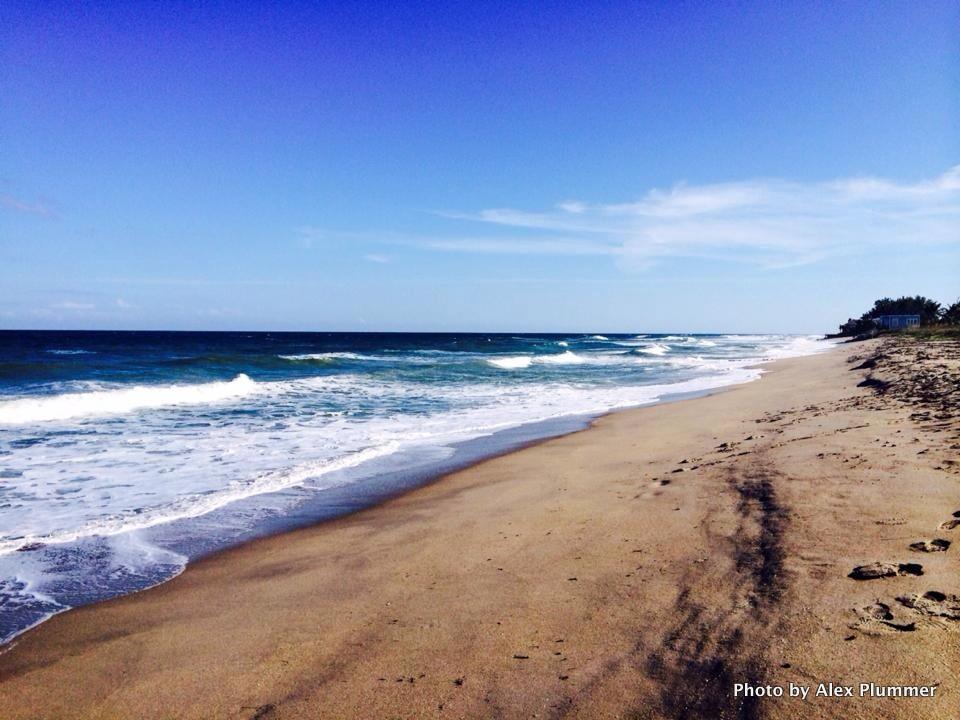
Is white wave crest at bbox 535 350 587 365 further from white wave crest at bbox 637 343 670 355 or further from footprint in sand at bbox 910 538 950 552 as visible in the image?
footprint in sand at bbox 910 538 950 552

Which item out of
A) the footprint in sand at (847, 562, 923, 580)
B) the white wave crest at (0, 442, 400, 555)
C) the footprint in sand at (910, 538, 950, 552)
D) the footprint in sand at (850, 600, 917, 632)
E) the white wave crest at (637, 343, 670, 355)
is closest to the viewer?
the footprint in sand at (850, 600, 917, 632)

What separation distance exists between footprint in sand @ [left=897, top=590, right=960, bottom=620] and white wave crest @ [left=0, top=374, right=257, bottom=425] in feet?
61.9

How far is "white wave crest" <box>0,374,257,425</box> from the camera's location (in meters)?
16.7

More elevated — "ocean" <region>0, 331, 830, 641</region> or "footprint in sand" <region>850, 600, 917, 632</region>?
"footprint in sand" <region>850, 600, 917, 632</region>

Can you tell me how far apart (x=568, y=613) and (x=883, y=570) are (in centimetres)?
212

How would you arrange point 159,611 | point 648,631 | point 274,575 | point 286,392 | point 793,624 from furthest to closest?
point 286,392, point 274,575, point 159,611, point 648,631, point 793,624

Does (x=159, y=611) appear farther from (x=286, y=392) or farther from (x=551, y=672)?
(x=286, y=392)

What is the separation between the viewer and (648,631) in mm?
3604

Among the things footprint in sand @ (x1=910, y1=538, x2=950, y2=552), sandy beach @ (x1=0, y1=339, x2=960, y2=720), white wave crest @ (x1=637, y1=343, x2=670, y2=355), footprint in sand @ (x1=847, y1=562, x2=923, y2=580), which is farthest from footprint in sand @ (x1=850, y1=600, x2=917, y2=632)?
white wave crest @ (x1=637, y1=343, x2=670, y2=355)

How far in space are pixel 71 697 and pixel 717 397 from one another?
1742 centimetres

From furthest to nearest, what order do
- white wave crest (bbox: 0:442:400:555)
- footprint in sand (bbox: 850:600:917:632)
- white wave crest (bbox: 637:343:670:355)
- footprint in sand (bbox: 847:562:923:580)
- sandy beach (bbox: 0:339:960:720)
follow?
white wave crest (bbox: 637:343:670:355), white wave crest (bbox: 0:442:400:555), footprint in sand (bbox: 847:562:923:580), footprint in sand (bbox: 850:600:917:632), sandy beach (bbox: 0:339:960:720)

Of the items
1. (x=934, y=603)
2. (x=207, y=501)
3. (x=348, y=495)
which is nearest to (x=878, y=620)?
(x=934, y=603)

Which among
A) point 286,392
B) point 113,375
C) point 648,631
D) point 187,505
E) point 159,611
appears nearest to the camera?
point 648,631

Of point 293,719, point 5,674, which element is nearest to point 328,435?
point 5,674
